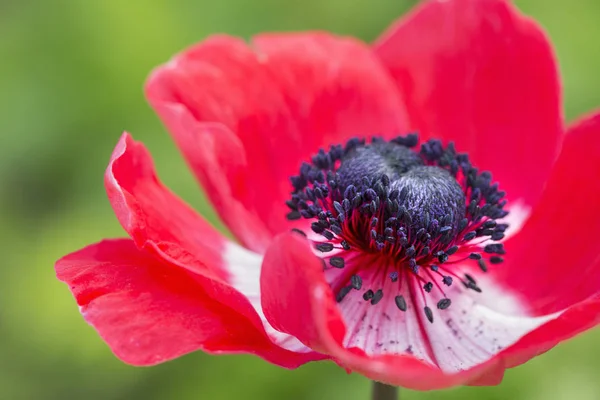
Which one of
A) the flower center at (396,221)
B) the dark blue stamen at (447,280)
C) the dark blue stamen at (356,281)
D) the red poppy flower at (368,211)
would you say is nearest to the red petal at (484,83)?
the red poppy flower at (368,211)

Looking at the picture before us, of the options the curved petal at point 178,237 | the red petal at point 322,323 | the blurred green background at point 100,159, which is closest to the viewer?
the red petal at point 322,323

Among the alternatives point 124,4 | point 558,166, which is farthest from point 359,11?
point 558,166

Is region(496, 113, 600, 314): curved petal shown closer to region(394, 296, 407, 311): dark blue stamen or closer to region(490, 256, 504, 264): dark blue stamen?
region(490, 256, 504, 264): dark blue stamen

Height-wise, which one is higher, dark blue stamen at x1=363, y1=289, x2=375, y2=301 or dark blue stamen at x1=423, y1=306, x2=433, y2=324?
dark blue stamen at x1=363, y1=289, x2=375, y2=301

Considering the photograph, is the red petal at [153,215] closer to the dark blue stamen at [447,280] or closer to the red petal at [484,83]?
the dark blue stamen at [447,280]

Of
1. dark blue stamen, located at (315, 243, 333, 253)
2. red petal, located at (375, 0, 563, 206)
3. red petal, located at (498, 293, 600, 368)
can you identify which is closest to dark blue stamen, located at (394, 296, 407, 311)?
dark blue stamen, located at (315, 243, 333, 253)

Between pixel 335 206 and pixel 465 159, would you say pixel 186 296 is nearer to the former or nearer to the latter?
pixel 335 206

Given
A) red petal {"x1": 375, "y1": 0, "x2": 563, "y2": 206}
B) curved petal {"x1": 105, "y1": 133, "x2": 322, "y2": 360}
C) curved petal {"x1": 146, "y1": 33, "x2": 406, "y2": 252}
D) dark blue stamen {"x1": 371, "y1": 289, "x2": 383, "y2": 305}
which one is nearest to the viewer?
curved petal {"x1": 105, "y1": 133, "x2": 322, "y2": 360}
